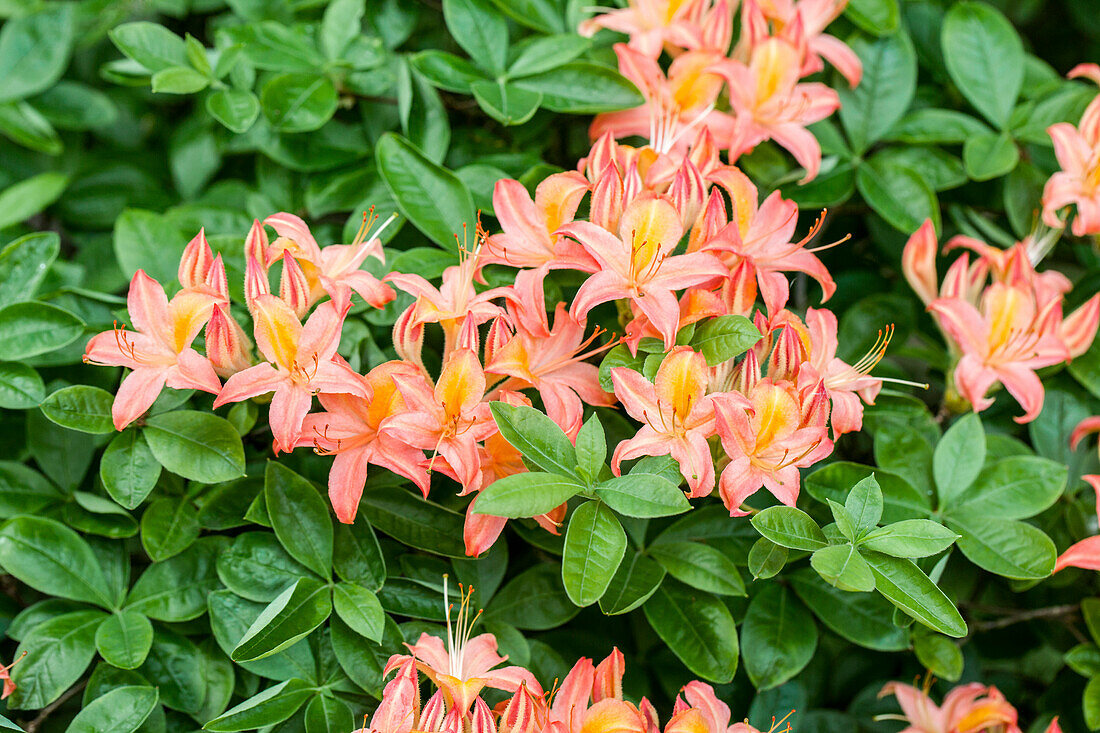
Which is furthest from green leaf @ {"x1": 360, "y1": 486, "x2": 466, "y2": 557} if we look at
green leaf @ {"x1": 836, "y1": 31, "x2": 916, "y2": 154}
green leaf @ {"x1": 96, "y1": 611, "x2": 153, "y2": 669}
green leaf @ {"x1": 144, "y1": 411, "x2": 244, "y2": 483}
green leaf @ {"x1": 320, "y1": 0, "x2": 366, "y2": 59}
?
green leaf @ {"x1": 836, "y1": 31, "x2": 916, "y2": 154}

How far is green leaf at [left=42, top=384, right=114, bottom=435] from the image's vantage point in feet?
2.87

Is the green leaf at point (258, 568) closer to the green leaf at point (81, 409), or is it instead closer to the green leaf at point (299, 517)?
the green leaf at point (299, 517)

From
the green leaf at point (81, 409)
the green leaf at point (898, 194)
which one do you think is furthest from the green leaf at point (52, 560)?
the green leaf at point (898, 194)

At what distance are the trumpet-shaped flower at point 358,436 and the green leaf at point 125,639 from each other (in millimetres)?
241

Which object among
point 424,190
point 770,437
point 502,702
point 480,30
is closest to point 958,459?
point 770,437

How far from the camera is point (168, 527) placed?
2.95ft

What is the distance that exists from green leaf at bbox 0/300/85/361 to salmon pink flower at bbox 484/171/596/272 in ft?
1.46

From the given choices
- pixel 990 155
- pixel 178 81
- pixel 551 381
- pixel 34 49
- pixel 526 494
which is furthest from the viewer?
pixel 34 49

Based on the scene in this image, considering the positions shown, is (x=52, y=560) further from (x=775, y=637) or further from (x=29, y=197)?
(x=775, y=637)

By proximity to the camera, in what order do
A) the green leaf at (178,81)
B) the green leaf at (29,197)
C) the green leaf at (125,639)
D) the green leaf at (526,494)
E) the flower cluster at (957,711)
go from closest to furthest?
the green leaf at (526,494), the green leaf at (125,639), the flower cluster at (957,711), the green leaf at (178,81), the green leaf at (29,197)

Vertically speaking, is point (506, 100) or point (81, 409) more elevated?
point (506, 100)

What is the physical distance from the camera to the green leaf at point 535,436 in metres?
0.77

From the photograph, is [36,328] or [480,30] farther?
[480,30]

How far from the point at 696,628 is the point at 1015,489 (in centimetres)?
39
